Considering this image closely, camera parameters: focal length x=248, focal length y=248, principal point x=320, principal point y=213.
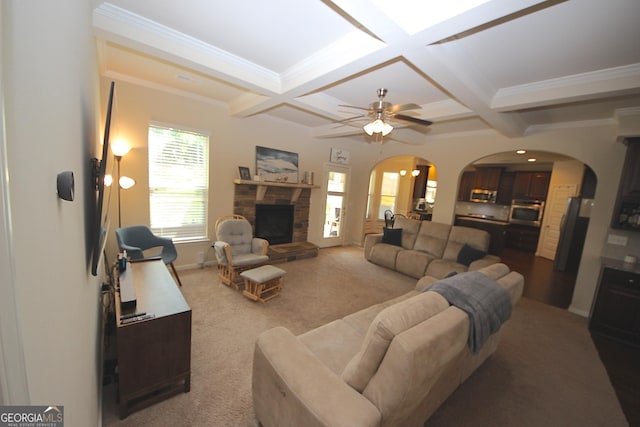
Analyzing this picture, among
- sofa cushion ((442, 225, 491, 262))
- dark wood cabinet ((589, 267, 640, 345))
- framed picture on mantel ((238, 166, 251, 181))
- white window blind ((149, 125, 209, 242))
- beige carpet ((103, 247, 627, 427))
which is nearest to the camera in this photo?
beige carpet ((103, 247, 627, 427))

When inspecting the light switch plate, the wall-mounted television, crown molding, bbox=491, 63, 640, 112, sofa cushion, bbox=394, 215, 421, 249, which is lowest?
sofa cushion, bbox=394, 215, 421, 249

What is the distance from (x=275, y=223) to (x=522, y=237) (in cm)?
719

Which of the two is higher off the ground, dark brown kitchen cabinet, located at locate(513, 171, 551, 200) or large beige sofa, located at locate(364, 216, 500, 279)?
dark brown kitchen cabinet, located at locate(513, 171, 551, 200)

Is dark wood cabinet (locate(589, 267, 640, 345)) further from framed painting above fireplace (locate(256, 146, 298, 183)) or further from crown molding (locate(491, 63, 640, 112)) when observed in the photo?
framed painting above fireplace (locate(256, 146, 298, 183))

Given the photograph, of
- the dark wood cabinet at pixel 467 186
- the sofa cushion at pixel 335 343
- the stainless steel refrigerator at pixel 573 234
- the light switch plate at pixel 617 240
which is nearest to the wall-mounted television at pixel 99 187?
the sofa cushion at pixel 335 343

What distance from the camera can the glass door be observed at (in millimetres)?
6039

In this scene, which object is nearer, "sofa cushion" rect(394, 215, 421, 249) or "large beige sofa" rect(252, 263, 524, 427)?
"large beige sofa" rect(252, 263, 524, 427)

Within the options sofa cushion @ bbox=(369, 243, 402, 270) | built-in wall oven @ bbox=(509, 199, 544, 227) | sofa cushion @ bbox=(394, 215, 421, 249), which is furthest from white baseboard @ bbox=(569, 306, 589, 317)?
built-in wall oven @ bbox=(509, 199, 544, 227)

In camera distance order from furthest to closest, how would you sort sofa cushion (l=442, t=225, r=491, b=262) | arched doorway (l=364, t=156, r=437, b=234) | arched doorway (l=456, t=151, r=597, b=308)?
1. arched doorway (l=364, t=156, r=437, b=234)
2. arched doorway (l=456, t=151, r=597, b=308)
3. sofa cushion (l=442, t=225, r=491, b=262)

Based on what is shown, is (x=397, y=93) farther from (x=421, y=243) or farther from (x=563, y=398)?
(x=563, y=398)

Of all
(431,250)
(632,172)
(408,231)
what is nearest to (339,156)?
(408,231)

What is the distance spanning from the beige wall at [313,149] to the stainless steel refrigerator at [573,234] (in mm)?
2916

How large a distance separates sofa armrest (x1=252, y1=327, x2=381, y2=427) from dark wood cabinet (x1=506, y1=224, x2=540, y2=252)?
8.30 m

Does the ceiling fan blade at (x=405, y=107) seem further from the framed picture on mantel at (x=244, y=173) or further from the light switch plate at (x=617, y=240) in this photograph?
the light switch plate at (x=617, y=240)
